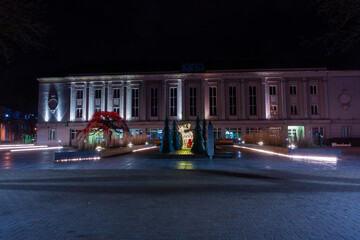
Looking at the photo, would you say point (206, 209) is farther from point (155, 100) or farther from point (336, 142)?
point (155, 100)

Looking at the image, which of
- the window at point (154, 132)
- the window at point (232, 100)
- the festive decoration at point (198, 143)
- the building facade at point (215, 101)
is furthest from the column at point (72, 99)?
the festive decoration at point (198, 143)

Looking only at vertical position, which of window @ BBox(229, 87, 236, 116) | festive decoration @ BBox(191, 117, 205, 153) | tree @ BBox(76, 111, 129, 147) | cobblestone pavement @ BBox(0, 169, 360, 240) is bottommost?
cobblestone pavement @ BBox(0, 169, 360, 240)

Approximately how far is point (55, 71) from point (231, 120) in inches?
1559

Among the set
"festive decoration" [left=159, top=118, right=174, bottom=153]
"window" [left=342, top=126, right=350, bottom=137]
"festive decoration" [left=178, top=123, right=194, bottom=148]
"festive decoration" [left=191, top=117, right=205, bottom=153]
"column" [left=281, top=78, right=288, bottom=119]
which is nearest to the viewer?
"festive decoration" [left=191, top=117, right=205, bottom=153]

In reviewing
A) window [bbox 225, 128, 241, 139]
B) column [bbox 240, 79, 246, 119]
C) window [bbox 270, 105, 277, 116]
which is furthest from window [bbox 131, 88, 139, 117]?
window [bbox 270, 105, 277, 116]

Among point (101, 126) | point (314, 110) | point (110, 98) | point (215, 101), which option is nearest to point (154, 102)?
point (110, 98)

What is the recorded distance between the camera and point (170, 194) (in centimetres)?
610

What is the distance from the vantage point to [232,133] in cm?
4659

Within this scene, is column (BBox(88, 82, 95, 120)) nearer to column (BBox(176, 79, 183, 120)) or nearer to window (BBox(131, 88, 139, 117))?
window (BBox(131, 88, 139, 117))

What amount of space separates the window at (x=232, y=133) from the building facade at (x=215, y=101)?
19 cm

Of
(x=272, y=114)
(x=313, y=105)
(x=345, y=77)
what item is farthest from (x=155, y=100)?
(x=345, y=77)

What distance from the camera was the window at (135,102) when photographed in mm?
48875

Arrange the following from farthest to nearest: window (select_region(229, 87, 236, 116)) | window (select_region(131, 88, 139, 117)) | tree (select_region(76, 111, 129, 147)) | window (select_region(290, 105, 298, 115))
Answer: window (select_region(131, 88, 139, 117)) < window (select_region(229, 87, 236, 116)) < window (select_region(290, 105, 298, 115)) < tree (select_region(76, 111, 129, 147))

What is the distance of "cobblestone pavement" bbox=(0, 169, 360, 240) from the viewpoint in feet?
12.0
